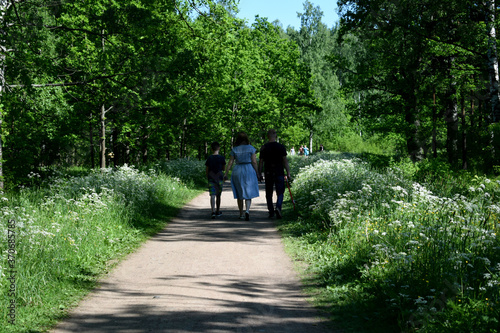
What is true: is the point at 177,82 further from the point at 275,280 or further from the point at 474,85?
the point at 474,85

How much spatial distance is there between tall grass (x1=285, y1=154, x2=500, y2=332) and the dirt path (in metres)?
0.65

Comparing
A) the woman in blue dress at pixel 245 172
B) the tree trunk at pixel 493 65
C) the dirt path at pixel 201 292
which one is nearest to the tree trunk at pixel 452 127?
the tree trunk at pixel 493 65

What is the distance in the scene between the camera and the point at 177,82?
14.1m

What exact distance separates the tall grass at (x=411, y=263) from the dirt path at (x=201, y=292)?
0.65 m

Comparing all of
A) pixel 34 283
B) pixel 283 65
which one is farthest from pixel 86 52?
pixel 283 65

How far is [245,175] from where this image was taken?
11.6 metres

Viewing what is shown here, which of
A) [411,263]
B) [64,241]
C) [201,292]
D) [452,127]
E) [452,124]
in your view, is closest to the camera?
[411,263]

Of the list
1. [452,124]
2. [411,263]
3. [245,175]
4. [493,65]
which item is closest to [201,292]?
[411,263]

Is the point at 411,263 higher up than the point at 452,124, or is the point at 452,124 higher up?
the point at 452,124

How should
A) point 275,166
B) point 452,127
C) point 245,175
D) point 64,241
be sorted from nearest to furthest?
point 64,241 → point 245,175 → point 275,166 → point 452,127

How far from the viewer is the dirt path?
15.1 ft

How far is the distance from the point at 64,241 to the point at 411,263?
16.7ft

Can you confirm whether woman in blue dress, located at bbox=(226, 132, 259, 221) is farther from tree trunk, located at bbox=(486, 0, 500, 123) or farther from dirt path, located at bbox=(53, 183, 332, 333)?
tree trunk, located at bbox=(486, 0, 500, 123)

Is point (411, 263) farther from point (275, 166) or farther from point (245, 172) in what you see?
point (275, 166)
